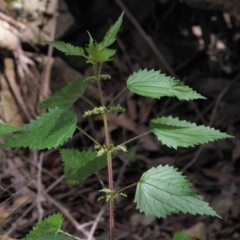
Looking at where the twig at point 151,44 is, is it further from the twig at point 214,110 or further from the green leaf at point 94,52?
the green leaf at point 94,52

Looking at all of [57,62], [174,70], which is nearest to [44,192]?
[57,62]

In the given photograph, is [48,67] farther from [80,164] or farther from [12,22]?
[80,164]

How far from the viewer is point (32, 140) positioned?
1135 mm

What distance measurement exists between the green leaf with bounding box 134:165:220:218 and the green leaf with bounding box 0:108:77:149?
22 cm

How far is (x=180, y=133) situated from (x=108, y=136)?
179 mm

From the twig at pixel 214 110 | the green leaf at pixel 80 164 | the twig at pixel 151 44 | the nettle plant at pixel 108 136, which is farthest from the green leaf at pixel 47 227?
the twig at pixel 151 44

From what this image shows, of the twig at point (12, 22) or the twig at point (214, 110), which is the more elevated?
the twig at point (12, 22)

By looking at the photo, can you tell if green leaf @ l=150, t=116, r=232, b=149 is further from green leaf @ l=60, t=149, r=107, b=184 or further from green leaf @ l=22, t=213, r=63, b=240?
green leaf @ l=22, t=213, r=63, b=240

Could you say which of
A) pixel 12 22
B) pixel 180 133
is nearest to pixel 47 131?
pixel 180 133

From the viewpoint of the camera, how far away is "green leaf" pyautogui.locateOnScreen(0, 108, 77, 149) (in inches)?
43.8

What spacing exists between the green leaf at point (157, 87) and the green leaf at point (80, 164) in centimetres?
21

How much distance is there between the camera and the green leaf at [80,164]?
123 cm

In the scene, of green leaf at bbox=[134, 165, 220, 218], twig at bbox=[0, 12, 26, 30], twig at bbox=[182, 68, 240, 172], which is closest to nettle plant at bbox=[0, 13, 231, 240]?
green leaf at bbox=[134, 165, 220, 218]

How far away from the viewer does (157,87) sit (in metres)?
1.16
